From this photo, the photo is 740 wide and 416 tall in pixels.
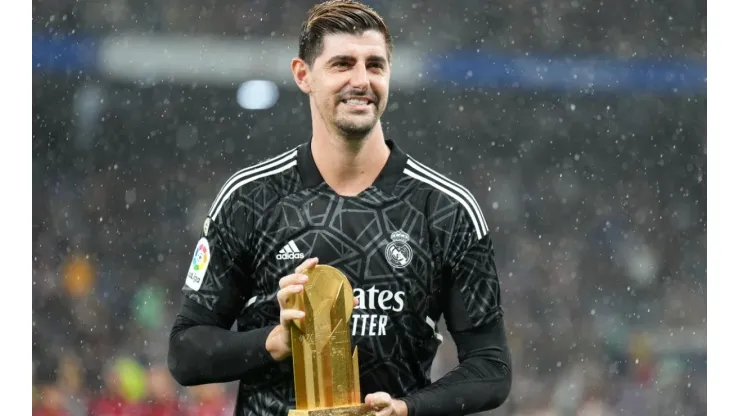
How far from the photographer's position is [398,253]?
1.89m

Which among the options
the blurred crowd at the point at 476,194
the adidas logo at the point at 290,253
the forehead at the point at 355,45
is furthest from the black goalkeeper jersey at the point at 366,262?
the blurred crowd at the point at 476,194

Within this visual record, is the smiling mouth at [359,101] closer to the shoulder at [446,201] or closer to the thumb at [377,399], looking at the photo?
the shoulder at [446,201]

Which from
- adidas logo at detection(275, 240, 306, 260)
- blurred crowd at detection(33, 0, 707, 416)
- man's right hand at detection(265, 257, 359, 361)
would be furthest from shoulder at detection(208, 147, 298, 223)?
blurred crowd at detection(33, 0, 707, 416)

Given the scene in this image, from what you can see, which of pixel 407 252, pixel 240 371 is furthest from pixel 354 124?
pixel 240 371

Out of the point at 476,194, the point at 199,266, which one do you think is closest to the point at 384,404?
the point at 199,266

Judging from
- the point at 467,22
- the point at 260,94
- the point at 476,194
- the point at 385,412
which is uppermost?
the point at 467,22

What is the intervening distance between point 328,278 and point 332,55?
42 cm

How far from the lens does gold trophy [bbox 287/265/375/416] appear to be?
1.63m

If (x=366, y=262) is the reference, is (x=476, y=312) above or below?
below

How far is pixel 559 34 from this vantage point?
626 centimetres

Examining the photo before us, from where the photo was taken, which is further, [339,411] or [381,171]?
[381,171]

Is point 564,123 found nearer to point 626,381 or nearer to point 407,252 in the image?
point 626,381

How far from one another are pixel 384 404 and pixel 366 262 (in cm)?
31

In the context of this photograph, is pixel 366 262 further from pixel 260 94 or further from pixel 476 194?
pixel 476 194
